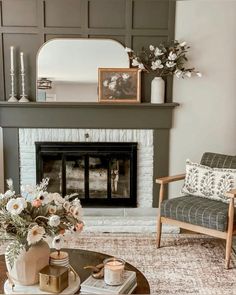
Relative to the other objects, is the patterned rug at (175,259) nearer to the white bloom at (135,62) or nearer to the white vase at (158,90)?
the white vase at (158,90)

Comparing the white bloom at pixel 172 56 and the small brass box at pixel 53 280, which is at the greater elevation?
the white bloom at pixel 172 56

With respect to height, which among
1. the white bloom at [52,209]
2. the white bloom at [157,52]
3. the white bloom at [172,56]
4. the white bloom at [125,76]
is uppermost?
the white bloom at [157,52]

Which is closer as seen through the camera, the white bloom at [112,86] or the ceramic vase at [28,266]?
the ceramic vase at [28,266]

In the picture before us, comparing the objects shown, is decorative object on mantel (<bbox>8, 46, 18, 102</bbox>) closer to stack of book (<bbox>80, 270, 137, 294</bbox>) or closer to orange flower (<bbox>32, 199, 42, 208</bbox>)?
orange flower (<bbox>32, 199, 42, 208</bbox>)

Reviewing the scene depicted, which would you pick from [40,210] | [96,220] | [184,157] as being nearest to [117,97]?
[184,157]

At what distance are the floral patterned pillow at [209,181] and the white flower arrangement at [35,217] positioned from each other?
1680 mm

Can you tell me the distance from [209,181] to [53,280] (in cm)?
193

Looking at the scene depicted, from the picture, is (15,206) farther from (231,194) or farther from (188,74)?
(188,74)

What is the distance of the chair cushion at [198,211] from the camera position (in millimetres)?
3121

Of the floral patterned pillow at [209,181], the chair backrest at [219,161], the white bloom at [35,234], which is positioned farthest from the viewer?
the chair backrest at [219,161]

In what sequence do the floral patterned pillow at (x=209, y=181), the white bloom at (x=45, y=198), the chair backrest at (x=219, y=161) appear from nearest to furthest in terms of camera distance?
the white bloom at (x=45, y=198) < the floral patterned pillow at (x=209, y=181) < the chair backrest at (x=219, y=161)

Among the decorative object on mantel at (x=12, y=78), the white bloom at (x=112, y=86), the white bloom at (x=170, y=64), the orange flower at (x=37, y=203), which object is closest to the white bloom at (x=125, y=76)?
the white bloom at (x=112, y=86)

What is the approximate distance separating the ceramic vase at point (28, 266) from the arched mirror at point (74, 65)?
233cm

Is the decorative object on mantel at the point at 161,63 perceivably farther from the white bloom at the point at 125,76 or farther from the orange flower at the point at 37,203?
the orange flower at the point at 37,203
